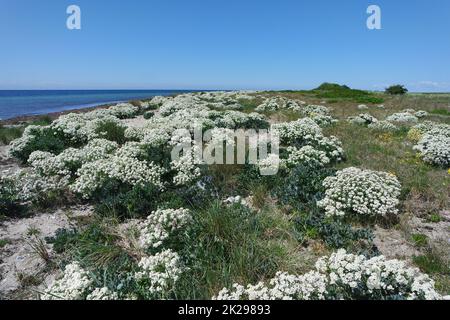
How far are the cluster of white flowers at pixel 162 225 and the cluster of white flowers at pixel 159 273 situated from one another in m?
0.57

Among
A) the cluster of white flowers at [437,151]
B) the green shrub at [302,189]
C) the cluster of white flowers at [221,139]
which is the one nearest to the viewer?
the green shrub at [302,189]

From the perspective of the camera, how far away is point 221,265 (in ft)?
13.7

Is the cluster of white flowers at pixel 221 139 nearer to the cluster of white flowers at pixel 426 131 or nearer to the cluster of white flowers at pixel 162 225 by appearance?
the cluster of white flowers at pixel 162 225

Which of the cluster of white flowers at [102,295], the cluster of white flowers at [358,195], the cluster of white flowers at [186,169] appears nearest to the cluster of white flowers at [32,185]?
the cluster of white flowers at [186,169]

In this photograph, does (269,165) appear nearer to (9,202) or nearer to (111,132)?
(9,202)

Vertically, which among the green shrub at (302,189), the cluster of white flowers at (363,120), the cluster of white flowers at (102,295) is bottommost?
the cluster of white flowers at (102,295)

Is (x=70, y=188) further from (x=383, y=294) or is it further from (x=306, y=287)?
(x=383, y=294)

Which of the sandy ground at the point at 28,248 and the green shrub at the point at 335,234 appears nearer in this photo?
the sandy ground at the point at 28,248

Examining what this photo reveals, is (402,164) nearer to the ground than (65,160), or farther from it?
nearer to the ground

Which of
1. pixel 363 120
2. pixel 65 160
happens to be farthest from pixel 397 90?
pixel 65 160

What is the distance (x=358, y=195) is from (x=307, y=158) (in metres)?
2.28

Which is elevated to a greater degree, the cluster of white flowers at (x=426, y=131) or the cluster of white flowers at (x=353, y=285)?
the cluster of white flowers at (x=426, y=131)

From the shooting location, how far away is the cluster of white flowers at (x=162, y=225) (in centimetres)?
457

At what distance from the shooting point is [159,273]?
3760mm
